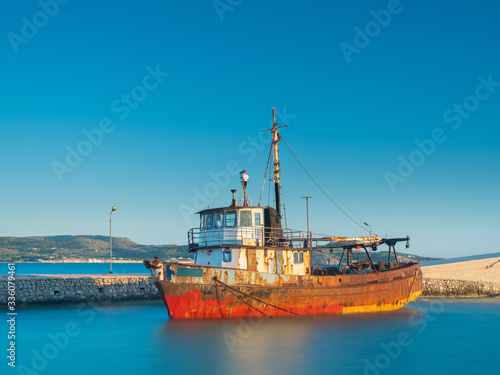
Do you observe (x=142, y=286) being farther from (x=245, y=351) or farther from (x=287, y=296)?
(x=245, y=351)

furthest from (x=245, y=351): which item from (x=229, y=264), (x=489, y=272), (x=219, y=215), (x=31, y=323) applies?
(x=489, y=272)

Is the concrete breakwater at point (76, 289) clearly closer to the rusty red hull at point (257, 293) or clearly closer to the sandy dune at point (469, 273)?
the rusty red hull at point (257, 293)

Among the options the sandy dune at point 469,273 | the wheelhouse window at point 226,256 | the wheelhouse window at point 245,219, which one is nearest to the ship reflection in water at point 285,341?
the wheelhouse window at point 226,256

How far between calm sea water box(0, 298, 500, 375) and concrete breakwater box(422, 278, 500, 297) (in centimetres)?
1293

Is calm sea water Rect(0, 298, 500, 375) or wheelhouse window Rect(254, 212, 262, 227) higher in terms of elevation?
wheelhouse window Rect(254, 212, 262, 227)

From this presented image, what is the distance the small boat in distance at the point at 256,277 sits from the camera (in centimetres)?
2108

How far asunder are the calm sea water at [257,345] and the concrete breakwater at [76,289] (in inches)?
143

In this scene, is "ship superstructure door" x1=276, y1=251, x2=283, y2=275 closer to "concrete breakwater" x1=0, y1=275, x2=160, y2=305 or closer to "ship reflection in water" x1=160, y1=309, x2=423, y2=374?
"ship reflection in water" x1=160, y1=309, x2=423, y2=374

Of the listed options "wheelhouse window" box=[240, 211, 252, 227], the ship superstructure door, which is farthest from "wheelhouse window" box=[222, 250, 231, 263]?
the ship superstructure door

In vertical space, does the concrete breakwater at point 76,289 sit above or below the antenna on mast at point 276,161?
below

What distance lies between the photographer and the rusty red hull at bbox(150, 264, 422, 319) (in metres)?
21.0

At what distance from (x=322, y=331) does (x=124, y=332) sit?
9.09m

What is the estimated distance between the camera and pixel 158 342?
18375 millimetres

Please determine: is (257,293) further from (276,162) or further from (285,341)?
(276,162)
